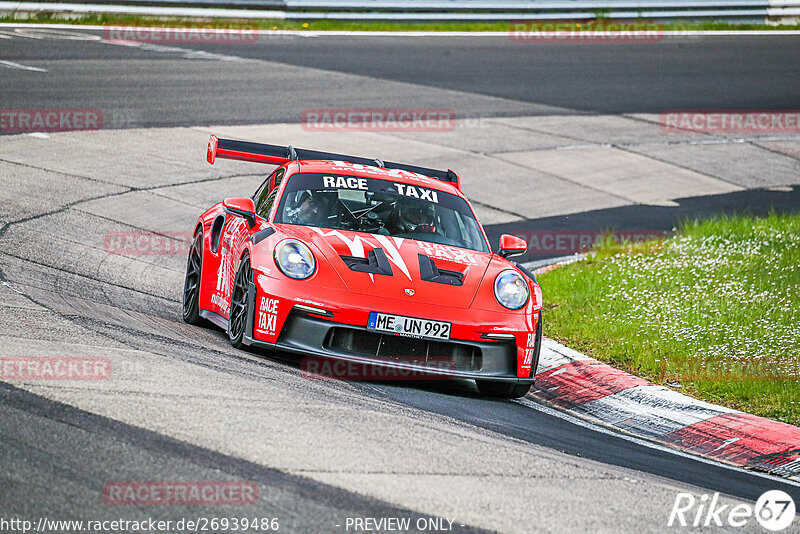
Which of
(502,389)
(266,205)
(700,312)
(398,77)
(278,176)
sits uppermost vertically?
(398,77)

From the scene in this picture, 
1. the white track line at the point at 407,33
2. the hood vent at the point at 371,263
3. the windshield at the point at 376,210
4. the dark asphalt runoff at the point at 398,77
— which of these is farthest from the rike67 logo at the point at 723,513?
the white track line at the point at 407,33

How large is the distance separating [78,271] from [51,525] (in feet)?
19.2

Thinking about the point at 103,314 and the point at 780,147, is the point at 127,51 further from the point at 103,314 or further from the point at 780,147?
the point at 103,314

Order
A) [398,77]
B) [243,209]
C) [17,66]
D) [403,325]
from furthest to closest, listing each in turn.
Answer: [398,77], [17,66], [243,209], [403,325]

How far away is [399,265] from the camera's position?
7.44 meters

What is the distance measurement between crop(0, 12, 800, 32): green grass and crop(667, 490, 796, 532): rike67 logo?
70.7 feet

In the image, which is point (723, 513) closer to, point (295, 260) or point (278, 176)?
point (295, 260)

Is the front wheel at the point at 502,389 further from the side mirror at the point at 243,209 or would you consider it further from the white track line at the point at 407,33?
the white track line at the point at 407,33

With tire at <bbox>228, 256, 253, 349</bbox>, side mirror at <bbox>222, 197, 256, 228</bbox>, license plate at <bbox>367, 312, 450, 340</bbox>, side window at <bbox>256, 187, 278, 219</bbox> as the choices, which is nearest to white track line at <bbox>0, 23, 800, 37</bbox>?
side window at <bbox>256, 187, 278, 219</bbox>

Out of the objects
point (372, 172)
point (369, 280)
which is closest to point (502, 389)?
point (369, 280)

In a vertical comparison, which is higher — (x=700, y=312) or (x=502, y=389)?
(x=700, y=312)

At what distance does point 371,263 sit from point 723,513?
10.2 feet

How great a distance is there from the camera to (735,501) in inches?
210

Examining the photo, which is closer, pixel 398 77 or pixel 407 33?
pixel 398 77
